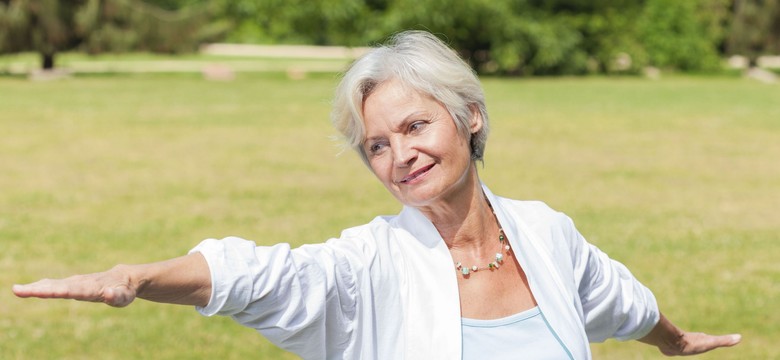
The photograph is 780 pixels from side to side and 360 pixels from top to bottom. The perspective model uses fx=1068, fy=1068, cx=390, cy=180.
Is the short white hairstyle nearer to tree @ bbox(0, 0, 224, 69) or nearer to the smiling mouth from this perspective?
the smiling mouth

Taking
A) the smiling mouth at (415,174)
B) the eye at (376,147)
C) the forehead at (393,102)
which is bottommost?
the smiling mouth at (415,174)

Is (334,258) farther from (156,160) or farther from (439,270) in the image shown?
(156,160)

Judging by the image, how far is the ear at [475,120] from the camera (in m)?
2.84

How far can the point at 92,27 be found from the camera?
36.8 metres

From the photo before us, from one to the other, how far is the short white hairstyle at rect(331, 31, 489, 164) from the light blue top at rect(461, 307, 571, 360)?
→ 498mm

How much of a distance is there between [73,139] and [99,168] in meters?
3.49

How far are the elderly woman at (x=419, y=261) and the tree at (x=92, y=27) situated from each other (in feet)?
112

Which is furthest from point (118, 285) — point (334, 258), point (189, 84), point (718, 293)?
point (189, 84)

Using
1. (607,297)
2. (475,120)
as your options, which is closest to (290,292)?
(475,120)

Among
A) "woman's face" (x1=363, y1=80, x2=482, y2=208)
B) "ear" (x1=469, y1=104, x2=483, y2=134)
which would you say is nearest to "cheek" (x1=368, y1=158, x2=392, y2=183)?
"woman's face" (x1=363, y1=80, x2=482, y2=208)

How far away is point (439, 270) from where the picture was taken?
2.62 m

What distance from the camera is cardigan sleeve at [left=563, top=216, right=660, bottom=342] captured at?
295 centimetres

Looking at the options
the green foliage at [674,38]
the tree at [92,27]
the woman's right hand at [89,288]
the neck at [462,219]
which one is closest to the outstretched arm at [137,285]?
the woman's right hand at [89,288]

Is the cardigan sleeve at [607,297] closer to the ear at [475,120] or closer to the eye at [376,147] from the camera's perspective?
the ear at [475,120]
